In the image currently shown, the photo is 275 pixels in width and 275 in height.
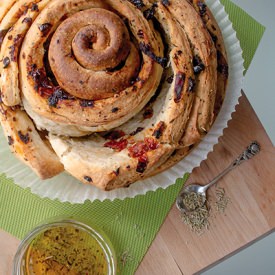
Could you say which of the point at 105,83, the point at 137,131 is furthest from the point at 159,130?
the point at 105,83

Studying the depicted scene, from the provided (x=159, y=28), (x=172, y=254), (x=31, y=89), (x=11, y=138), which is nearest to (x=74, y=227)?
(x=172, y=254)

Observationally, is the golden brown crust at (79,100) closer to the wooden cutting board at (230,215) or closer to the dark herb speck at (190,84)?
the dark herb speck at (190,84)

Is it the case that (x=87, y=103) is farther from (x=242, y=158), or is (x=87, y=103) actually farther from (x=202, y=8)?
(x=242, y=158)

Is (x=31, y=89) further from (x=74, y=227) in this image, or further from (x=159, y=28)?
(x=74, y=227)

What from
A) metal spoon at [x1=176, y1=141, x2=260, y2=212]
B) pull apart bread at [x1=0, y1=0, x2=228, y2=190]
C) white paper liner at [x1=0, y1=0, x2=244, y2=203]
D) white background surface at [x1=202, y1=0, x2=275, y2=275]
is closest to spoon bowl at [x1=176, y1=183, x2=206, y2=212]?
metal spoon at [x1=176, y1=141, x2=260, y2=212]

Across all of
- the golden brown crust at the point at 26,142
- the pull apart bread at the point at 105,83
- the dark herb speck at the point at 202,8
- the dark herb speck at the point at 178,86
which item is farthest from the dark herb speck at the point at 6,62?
the dark herb speck at the point at 202,8

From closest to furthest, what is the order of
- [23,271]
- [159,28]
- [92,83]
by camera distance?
[92,83] → [159,28] → [23,271]

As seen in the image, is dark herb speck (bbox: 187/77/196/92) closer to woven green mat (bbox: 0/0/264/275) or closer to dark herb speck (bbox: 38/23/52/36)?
dark herb speck (bbox: 38/23/52/36)
